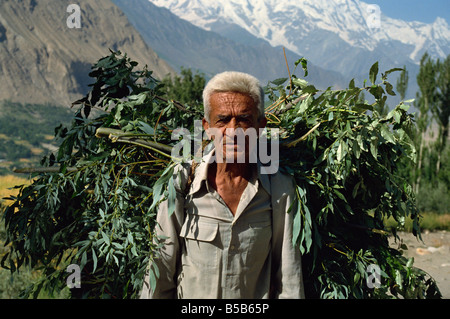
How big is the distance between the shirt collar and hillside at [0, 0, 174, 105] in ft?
322

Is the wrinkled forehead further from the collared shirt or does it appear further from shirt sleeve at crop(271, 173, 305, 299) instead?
shirt sleeve at crop(271, 173, 305, 299)

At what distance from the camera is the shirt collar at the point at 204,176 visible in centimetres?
205

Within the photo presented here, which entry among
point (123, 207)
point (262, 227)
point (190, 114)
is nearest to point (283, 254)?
point (262, 227)

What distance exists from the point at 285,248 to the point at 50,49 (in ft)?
406

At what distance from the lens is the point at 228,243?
6.59ft

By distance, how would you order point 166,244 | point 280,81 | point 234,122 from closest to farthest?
point 234,122
point 166,244
point 280,81

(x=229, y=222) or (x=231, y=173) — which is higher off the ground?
(x=231, y=173)

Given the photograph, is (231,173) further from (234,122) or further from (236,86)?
(236,86)

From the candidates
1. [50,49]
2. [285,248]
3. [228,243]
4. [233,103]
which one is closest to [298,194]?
[285,248]

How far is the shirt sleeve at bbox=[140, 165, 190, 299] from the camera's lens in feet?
6.69

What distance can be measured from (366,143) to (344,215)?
0.40m

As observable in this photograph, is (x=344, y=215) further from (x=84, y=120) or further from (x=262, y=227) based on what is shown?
(x=84, y=120)

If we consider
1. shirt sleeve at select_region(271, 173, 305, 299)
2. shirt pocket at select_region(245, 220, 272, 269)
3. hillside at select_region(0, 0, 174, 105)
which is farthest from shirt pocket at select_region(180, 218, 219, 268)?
hillside at select_region(0, 0, 174, 105)

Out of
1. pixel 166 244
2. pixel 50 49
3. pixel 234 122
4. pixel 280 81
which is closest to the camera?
pixel 234 122
